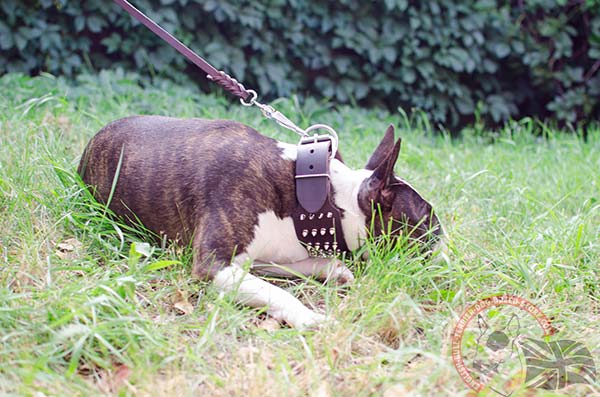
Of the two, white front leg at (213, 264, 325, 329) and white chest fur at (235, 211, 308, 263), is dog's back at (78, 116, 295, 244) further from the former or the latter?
white front leg at (213, 264, 325, 329)

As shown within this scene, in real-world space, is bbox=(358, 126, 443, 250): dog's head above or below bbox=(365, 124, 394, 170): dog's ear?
below

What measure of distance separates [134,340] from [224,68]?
4.17 metres

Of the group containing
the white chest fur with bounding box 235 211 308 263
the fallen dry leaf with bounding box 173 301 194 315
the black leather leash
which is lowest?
the fallen dry leaf with bounding box 173 301 194 315

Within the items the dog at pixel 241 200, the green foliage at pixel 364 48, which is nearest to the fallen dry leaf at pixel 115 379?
the dog at pixel 241 200

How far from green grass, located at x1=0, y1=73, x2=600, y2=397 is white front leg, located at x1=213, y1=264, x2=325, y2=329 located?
5 cm

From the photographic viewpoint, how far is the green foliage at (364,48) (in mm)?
5676

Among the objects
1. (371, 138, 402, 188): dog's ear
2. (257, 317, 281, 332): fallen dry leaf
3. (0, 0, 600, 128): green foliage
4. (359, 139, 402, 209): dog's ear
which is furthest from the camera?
(0, 0, 600, 128): green foliage

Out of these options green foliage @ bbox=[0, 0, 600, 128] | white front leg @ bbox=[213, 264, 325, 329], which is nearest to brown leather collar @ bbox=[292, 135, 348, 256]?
white front leg @ bbox=[213, 264, 325, 329]

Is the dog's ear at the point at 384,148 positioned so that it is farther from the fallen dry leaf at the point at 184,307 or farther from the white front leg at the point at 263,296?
the fallen dry leaf at the point at 184,307

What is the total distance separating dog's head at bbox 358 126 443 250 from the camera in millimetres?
2627

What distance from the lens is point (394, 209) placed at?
2.69 m

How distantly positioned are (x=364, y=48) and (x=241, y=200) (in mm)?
3917

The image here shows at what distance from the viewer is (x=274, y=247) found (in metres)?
2.67

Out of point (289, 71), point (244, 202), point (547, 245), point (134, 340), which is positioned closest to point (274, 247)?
point (244, 202)
